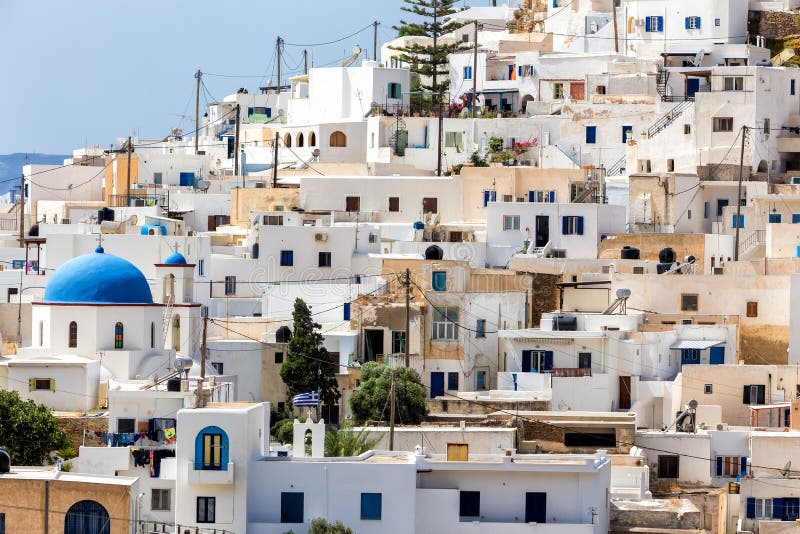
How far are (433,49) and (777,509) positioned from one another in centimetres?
3209

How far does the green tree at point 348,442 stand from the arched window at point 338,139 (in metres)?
26.7

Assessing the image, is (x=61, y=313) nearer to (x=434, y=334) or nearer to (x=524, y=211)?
(x=434, y=334)

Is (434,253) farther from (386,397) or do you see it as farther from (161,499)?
(161,499)

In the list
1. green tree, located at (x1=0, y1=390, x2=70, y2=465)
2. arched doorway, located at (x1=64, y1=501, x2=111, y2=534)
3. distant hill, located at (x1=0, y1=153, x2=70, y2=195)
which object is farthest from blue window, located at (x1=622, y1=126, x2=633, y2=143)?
distant hill, located at (x1=0, y1=153, x2=70, y2=195)

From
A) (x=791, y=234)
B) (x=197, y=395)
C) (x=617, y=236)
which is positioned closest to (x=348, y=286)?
(x=617, y=236)

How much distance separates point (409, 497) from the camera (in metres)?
36.6

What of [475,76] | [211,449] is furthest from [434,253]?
[211,449]

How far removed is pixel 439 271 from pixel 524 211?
20.7 ft

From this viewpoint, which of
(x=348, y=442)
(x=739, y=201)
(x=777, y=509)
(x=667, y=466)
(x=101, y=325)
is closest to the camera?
(x=348, y=442)

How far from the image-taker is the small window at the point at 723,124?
6031 centimetres

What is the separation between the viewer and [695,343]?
1912 inches

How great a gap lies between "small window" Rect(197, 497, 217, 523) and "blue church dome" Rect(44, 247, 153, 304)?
32.1ft

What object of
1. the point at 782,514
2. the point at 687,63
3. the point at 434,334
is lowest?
the point at 782,514

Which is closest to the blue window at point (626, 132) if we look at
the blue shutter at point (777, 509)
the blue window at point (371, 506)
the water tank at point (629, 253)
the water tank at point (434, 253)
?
the water tank at point (629, 253)
